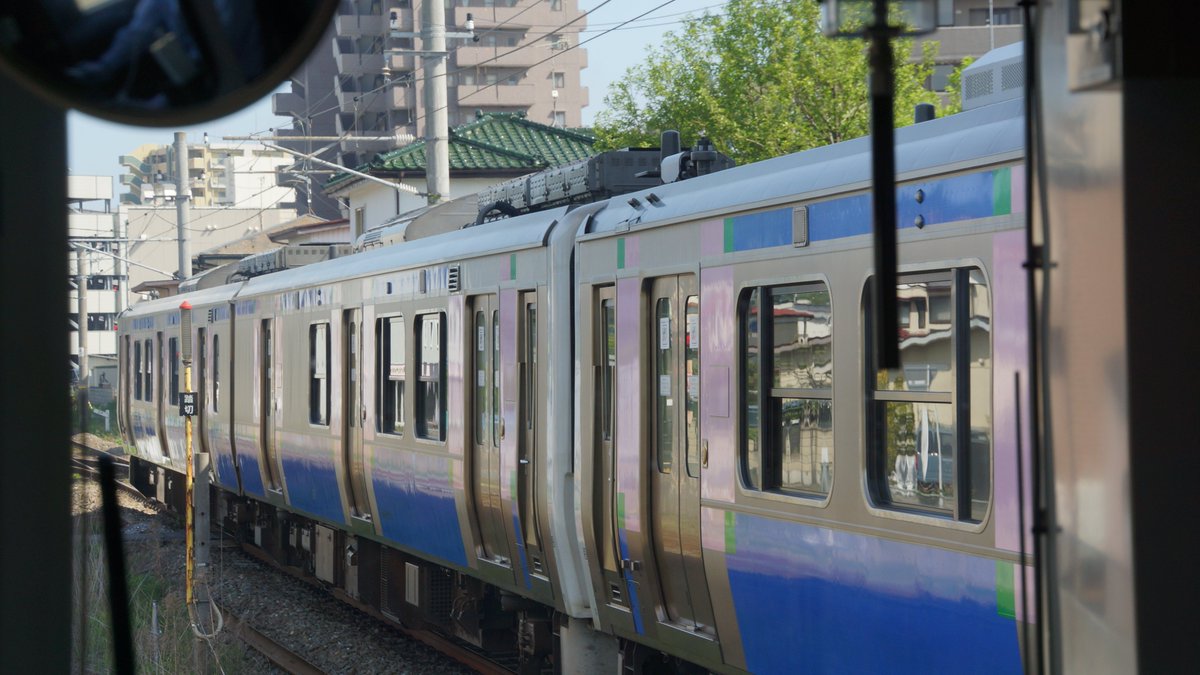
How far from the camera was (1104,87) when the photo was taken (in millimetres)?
2773

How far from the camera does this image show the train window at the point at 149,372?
73.2 ft

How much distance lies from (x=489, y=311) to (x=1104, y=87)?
6936 mm

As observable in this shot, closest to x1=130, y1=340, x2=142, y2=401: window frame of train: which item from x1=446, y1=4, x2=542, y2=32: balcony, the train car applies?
the train car

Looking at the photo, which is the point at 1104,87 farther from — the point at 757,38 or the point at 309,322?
the point at 757,38

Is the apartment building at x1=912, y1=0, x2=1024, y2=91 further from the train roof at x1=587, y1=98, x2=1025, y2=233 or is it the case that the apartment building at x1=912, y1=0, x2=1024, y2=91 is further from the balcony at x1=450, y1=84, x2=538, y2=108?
the train roof at x1=587, y1=98, x2=1025, y2=233

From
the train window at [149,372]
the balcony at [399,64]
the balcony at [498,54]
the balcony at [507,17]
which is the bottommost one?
the train window at [149,372]

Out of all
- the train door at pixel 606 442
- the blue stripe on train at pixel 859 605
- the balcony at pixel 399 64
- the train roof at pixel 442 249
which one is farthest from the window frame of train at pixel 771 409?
the balcony at pixel 399 64

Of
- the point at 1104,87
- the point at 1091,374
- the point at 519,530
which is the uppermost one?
the point at 1104,87

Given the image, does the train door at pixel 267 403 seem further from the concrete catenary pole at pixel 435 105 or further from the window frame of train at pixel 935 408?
the window frame of train at pixel 935 408

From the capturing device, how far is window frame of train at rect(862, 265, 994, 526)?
15.9ft

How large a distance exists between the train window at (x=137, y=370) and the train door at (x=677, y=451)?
Result: 58.3 ft

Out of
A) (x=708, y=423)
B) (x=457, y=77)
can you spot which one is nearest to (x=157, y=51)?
(x=708, y=423)

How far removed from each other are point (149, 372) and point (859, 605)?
18.8 meters

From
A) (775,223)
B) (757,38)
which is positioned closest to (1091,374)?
(775,223)
